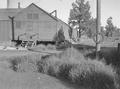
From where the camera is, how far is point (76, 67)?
771 cm

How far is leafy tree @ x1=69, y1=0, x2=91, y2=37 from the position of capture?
53463 mm

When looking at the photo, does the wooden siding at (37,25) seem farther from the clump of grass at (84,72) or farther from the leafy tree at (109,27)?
the leafy tree at (109,27)

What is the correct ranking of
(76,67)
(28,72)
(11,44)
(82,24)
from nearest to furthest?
1. (76,67)
2. (28,72)
3. (11,44)
4. (82,24)

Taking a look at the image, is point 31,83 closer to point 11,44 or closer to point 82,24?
point 11,44

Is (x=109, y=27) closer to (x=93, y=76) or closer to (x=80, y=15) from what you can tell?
(x=80, y=15)

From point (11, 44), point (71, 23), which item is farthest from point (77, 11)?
point (11, 44)

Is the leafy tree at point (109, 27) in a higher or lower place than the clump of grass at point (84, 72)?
higher

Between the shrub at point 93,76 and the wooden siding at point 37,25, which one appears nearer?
the shrub at point 93,76

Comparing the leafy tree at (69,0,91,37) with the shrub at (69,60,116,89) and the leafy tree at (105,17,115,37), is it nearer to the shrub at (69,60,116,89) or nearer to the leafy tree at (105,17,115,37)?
the leafy tree at (105,17,115,37)

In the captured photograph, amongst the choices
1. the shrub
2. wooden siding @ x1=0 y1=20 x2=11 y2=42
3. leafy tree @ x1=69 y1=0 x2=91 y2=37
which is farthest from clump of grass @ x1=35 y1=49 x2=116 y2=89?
leafy tree @ x1=69 y1=0 x2=91 y2=37

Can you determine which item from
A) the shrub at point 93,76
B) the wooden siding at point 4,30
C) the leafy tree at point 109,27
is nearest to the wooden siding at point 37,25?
the wooden siding at point 4,30

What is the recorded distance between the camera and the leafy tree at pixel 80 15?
175 feet

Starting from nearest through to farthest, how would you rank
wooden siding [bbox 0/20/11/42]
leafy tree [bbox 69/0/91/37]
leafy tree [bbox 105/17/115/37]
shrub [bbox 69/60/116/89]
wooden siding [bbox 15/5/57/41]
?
shrub [bbox 69/60/116/89]
wooden siding [bbox 15/5/57/41]
wooden siding [bbox 0/20/11/42]
leafy tree [bbox 69/0/91/37]
leafy tree [bbox 105/17/115/37]

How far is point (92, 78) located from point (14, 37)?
102ft
